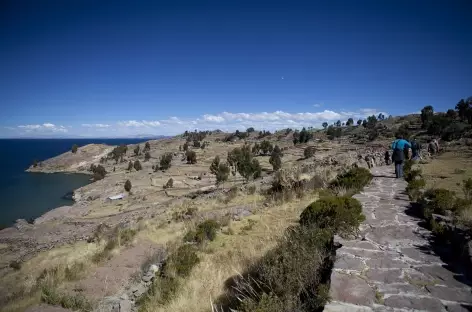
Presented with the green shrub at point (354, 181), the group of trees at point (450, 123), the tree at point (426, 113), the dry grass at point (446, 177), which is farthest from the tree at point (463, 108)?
the green shrub at point (354, 181)

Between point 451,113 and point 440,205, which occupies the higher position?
point 451,113

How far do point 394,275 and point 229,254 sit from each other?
4780mm

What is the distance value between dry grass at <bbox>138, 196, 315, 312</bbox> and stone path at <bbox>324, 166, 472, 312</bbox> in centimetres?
192

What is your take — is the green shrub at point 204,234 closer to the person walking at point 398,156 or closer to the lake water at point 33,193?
the person walking at point 398,156

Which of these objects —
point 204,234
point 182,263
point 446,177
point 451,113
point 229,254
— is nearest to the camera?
point 182,263

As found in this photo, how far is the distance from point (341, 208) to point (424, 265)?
2.26 meters

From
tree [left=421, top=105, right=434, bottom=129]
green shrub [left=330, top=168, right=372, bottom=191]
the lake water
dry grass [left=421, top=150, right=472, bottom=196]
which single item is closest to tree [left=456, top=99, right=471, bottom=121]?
tree [left=421, top=105, right=434, bottom=129]

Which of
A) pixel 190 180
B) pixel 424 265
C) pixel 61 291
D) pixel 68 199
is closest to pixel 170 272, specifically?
pixel 61 291

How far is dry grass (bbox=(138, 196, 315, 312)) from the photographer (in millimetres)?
6047

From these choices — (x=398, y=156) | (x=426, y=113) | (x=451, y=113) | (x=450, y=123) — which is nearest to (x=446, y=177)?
(x=398, y=156)

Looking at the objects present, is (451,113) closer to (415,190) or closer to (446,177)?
(446,177)

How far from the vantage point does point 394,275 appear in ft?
14.1

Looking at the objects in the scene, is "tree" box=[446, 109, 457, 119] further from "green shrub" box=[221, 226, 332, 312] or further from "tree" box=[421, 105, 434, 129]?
"green shrub" box=[221, 226, 332, 312]

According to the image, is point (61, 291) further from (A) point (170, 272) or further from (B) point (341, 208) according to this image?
(B) point (341, 208)
